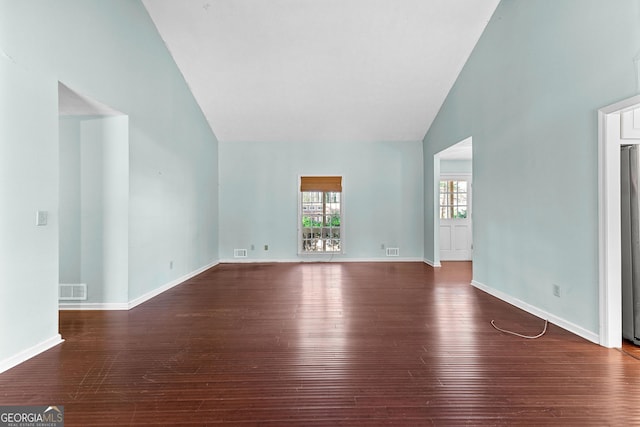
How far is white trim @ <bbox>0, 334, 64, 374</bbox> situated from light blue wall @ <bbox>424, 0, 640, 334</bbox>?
14.9 ft

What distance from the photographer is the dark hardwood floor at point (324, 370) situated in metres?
1.74

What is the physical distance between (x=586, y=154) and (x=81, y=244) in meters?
5.20

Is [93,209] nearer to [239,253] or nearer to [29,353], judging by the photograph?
[29,353]

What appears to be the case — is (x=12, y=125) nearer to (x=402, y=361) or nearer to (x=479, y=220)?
(x=402, y=361)

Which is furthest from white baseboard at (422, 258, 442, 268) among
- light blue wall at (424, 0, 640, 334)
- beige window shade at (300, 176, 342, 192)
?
beige window shade at (300, 176, 342, 192)

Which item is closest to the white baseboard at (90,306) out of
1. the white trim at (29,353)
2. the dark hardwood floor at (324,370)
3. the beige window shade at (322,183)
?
the dark hardwood floor at (324,370)

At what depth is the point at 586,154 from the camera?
2.78 metres

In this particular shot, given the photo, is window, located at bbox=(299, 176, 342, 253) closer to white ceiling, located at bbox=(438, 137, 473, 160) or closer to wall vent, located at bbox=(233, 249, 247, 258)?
wall vent, located at bbox=(233, 249, 247, 258)

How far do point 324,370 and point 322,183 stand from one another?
5335 mm

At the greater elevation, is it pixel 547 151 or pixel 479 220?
pixel 547 151

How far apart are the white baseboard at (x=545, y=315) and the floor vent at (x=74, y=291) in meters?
4.99

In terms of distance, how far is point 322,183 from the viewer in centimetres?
724

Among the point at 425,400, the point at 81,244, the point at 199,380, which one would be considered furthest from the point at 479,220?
the point at 81,244

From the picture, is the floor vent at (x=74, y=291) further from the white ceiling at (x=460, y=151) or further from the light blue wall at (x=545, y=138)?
the white ceiling at (x=460, y=151)
